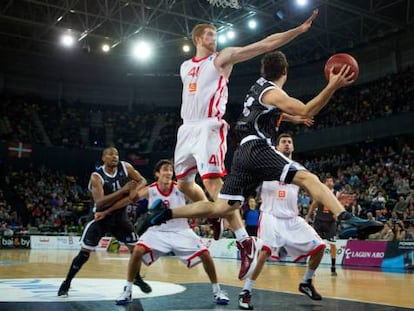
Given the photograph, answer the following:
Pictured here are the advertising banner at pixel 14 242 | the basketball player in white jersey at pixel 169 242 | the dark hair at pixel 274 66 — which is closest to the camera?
the dark hair at pixel 274 66

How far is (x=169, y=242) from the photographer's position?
19.7 feet

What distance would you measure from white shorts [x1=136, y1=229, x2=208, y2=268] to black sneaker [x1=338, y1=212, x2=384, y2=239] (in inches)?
83.8

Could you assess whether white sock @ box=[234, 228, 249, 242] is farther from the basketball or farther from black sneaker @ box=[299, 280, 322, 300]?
the basketball

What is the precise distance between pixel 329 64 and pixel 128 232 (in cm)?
323

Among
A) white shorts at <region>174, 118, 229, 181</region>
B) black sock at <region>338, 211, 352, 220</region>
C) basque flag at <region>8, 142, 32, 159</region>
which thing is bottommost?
black sock at <region>338, 211, 352, 220</region>

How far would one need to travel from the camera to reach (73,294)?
6250 millimetres

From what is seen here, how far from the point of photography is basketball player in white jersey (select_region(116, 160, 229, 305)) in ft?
19.2

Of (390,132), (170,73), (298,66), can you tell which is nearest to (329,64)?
(390,132)

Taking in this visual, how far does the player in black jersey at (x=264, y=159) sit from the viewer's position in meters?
4.43

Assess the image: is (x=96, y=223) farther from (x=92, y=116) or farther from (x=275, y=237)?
(x=92, y=116)

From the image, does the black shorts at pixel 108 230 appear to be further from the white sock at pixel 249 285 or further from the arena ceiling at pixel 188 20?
the arena ceiling at pixel 188 20

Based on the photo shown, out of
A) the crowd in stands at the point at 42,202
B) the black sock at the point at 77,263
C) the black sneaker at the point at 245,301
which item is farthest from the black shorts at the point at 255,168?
the crowd in stands at the point at 42,202

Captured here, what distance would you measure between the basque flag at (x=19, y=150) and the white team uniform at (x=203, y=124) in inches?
864

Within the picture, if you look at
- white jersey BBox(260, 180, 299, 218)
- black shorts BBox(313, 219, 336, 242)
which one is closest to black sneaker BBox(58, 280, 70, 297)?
white jersey BBox(260, 180, 299, 218)
